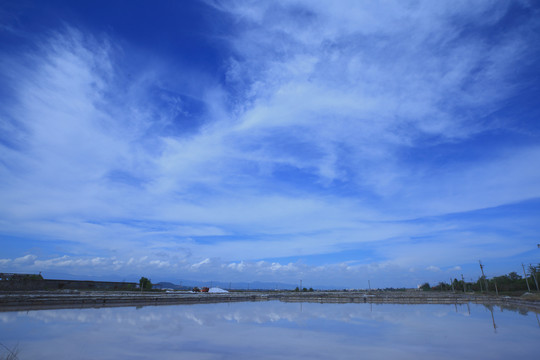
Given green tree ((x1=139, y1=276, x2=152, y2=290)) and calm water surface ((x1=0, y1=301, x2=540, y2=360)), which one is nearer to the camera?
calm water surface ((x1=0, y1=301, x2=540, y2=360))

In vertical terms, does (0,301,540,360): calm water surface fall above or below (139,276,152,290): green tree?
below

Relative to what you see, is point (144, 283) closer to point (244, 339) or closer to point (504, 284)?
point (244, 339)

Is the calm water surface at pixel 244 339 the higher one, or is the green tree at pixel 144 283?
the green tree at pixel 144 283

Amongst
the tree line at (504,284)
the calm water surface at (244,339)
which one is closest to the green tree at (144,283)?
the calm water surface at (244,339)

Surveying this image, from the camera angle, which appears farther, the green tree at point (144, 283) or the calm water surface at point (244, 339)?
the green tree at point (144, 283)

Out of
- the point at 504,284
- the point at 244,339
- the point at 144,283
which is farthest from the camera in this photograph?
the point at 504,284

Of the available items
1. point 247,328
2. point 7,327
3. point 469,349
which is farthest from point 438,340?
point 7,327

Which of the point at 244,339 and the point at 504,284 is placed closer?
the point at 244,339

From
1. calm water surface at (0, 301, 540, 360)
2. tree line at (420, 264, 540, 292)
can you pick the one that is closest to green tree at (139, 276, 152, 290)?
calm water surface at (0, 301, 540, 360)

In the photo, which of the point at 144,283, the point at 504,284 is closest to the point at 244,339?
the point at 144,283

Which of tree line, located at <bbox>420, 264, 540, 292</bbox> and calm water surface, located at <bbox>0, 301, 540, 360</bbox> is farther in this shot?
tree line, located at <bbox>420, 264, 540, 292</bbox>

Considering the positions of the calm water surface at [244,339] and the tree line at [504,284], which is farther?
the tree line at [504,284]

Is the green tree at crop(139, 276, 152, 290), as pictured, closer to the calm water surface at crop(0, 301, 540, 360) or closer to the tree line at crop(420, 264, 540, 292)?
the calm water surface at crop(0, 301, 540, 360)

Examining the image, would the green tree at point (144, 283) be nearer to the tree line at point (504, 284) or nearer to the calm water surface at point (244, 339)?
the calm water surface at point (244, 339)
